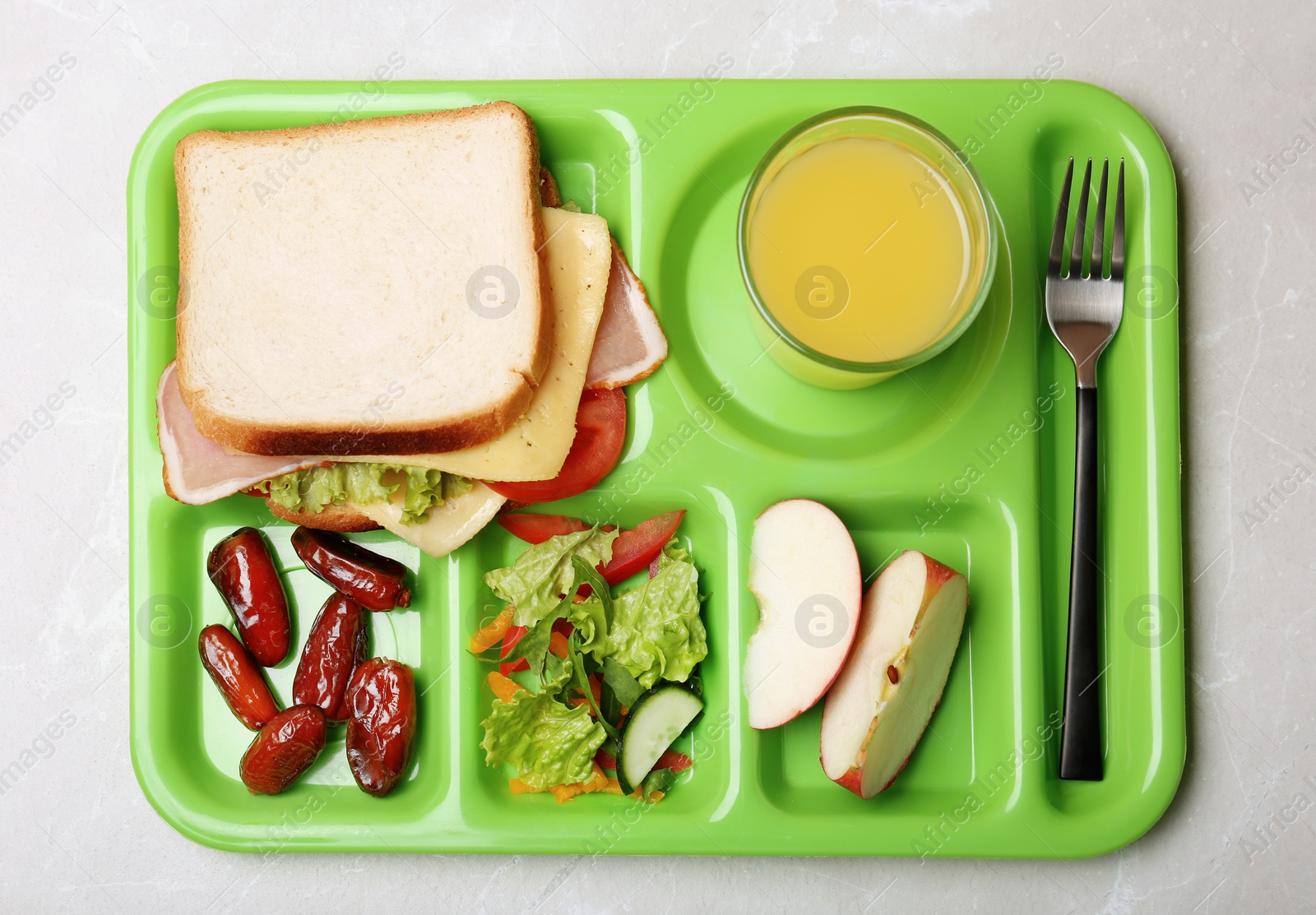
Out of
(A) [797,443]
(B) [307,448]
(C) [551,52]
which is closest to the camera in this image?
(B) [307,448]

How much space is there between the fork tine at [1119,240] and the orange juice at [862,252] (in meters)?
0.34

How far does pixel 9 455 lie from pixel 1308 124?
263 cm

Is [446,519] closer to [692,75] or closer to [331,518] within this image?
[331,518]

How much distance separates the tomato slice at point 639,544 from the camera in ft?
5.07

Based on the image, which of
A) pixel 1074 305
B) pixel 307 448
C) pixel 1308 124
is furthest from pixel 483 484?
pixel 1308 124

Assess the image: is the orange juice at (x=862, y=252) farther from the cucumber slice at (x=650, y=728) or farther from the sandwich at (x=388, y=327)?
the cucumber slice at (x=650, y=728)

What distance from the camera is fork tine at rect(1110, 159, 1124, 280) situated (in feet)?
4.99

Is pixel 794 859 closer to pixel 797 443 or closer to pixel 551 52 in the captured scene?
pixel 797 443

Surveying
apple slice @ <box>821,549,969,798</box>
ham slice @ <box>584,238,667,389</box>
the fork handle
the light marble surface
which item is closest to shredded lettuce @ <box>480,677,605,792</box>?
apple slice @ <box>821,549,969,798</box>

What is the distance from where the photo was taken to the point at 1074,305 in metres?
1.54

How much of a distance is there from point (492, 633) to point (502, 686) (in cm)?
10

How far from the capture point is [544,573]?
59.5 inches

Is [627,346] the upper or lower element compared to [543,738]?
upper

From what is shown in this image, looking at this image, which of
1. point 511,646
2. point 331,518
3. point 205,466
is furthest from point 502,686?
point 205,466
